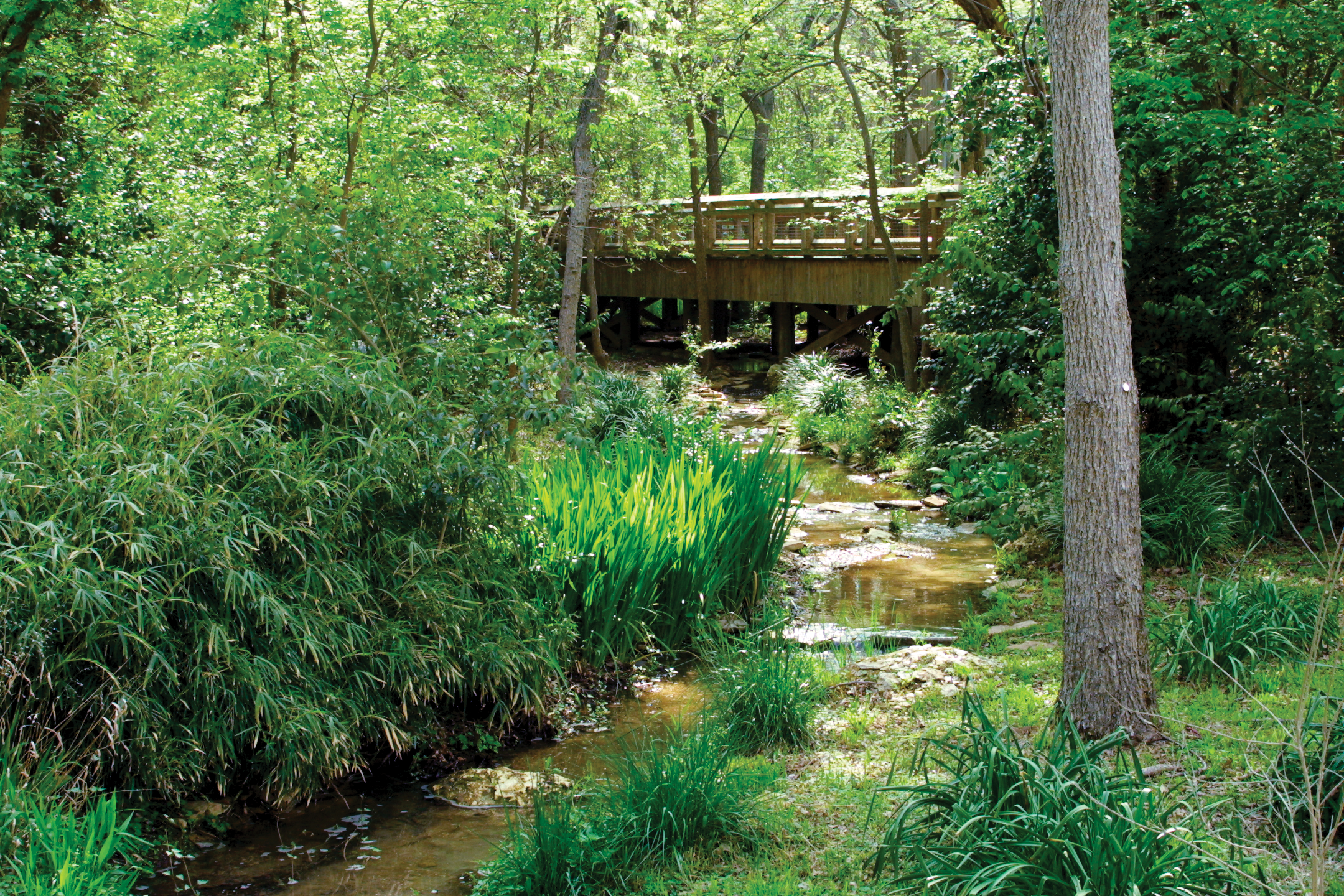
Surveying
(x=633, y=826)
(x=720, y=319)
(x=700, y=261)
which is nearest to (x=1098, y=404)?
(x=633, y=826)

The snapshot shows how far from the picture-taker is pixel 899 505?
927cm

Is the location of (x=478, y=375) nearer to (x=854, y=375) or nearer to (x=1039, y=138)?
(x=1039, y=138)

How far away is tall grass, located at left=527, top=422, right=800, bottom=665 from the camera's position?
5.41m

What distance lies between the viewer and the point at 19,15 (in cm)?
773

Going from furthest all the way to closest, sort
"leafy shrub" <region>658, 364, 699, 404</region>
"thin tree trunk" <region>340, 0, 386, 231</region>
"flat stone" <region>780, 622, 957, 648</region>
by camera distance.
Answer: "leafy shrub" <region>658, 364, 699, 404</region>
"thin tree trunk" <region>340, 0, 386, 231</region>
"flat stone" <region>780, 622, 957, 648</region>

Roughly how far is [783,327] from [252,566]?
14.8 meters

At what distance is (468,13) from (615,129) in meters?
4.21

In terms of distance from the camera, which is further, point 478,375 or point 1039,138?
point 1039,138

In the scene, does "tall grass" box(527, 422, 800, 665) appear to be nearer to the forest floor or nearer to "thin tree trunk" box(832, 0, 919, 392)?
the forest floor

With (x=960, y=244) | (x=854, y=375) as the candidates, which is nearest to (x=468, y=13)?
(x=960, y=244)

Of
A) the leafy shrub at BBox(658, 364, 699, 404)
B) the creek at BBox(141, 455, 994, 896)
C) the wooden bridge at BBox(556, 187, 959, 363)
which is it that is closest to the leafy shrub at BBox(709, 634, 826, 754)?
the creek at BBox(141, 455, 994, 896)

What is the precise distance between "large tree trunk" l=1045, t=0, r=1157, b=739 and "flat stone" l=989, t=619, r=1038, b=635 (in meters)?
2.14

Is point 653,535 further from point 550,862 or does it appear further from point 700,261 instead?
point 700,261

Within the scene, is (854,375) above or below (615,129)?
below
